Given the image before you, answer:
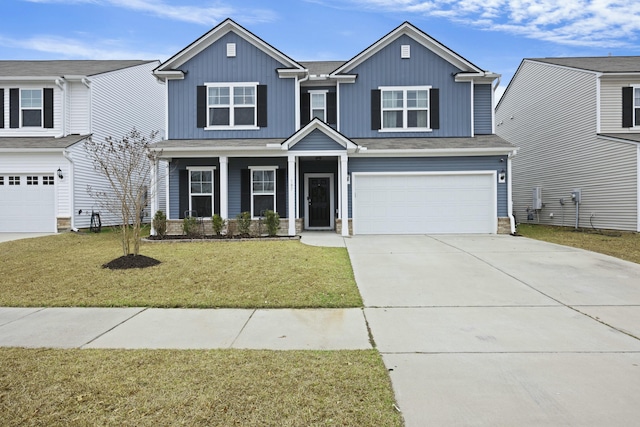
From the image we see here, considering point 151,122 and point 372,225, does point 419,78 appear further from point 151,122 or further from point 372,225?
point 151,122

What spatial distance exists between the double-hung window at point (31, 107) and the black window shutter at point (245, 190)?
8.82m

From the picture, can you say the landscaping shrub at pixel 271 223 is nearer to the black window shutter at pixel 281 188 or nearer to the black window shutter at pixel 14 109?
the black window shutter at pixel 281 188

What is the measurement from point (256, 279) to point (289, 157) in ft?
23.2

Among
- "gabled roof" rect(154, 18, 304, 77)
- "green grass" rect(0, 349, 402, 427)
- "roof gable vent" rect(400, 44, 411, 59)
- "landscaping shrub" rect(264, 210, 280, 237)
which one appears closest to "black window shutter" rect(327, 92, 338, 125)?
"gabled roof" rect(154, 18, 304, 77)

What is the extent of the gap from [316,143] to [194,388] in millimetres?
10951

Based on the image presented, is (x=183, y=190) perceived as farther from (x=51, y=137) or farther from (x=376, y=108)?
(x=376, y=108)

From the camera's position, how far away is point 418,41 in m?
15.3

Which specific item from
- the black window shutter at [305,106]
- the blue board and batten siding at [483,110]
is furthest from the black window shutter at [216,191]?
the blue board and batten siding at [483,110]

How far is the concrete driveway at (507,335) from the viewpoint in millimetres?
3092

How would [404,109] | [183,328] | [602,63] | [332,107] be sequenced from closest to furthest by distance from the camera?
[183,328], [404,109], [332,107], [602,63]

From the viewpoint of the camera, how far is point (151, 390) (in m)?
3.21

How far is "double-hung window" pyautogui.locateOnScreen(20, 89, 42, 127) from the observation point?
53.3 feet

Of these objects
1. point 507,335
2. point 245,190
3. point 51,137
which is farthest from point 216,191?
point 507,335

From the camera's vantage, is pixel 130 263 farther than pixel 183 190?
No
